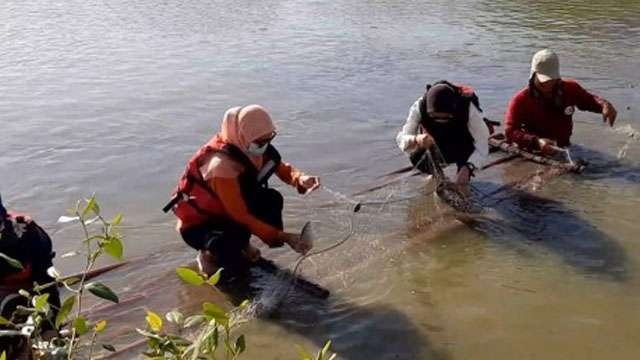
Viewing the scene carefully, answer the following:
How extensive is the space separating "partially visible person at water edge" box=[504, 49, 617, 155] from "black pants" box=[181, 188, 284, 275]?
9.16 ft

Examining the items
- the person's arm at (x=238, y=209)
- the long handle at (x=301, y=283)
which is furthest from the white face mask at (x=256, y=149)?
the long handle at (x=301, y=283)

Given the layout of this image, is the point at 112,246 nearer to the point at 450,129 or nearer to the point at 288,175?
the point at 288,175

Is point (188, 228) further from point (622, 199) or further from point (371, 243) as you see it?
point (622, 199)

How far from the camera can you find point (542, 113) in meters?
6.38

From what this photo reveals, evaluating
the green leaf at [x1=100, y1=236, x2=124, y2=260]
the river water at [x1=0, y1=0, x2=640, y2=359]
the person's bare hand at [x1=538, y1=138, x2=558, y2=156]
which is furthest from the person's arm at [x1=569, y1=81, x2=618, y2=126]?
the green leaf at [x1=100, y1=236, x2=124, y2=260]

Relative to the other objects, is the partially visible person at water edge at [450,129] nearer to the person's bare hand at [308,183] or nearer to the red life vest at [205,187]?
the person's bare hand at [308,183]

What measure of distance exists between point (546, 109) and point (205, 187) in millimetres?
3394

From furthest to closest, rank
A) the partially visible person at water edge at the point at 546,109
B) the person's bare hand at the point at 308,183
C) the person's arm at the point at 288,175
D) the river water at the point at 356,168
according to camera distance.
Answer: the partially visible person at water edge at the point at 546,109
the person's arm at the point at 288,175
the person's bare hand at the point at 308,183
the river water at the point at 356,168

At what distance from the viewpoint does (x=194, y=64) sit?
1061 centimetres

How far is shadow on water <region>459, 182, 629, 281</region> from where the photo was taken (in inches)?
185

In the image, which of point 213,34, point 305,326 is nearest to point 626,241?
point 305,326

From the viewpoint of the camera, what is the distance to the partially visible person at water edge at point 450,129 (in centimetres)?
532

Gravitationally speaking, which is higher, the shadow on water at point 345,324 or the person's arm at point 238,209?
the person's arm at point 238,209

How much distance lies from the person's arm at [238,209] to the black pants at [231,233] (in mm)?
152
